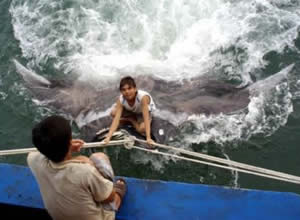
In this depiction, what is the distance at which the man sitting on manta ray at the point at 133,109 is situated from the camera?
206 inches

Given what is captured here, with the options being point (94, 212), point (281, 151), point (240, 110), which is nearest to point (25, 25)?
point (240, 110)

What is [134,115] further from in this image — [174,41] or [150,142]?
[174,41]

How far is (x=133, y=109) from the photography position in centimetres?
571

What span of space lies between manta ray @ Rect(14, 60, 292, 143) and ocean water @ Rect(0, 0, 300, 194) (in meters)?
0.13

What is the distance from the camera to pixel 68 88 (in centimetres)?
679

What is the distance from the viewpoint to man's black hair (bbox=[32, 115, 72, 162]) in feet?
9.18

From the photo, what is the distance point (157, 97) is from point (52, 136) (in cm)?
378

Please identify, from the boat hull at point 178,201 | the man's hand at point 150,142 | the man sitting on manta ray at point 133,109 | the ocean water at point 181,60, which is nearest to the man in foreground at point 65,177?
the boat hull at point 178,201

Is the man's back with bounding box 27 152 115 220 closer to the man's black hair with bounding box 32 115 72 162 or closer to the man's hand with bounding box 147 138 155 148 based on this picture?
the man's black hair with bounding box 32 115 72 162

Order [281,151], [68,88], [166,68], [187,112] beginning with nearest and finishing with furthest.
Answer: [281,151] < [187,112] < [68,88] < [166,68]

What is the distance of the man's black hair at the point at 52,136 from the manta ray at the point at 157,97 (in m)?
2.91

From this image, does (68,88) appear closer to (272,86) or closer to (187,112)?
(187,112)

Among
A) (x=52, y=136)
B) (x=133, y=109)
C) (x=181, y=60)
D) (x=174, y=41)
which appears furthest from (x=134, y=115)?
(x=52, y=136)

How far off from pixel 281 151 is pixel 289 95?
1.11 meters
